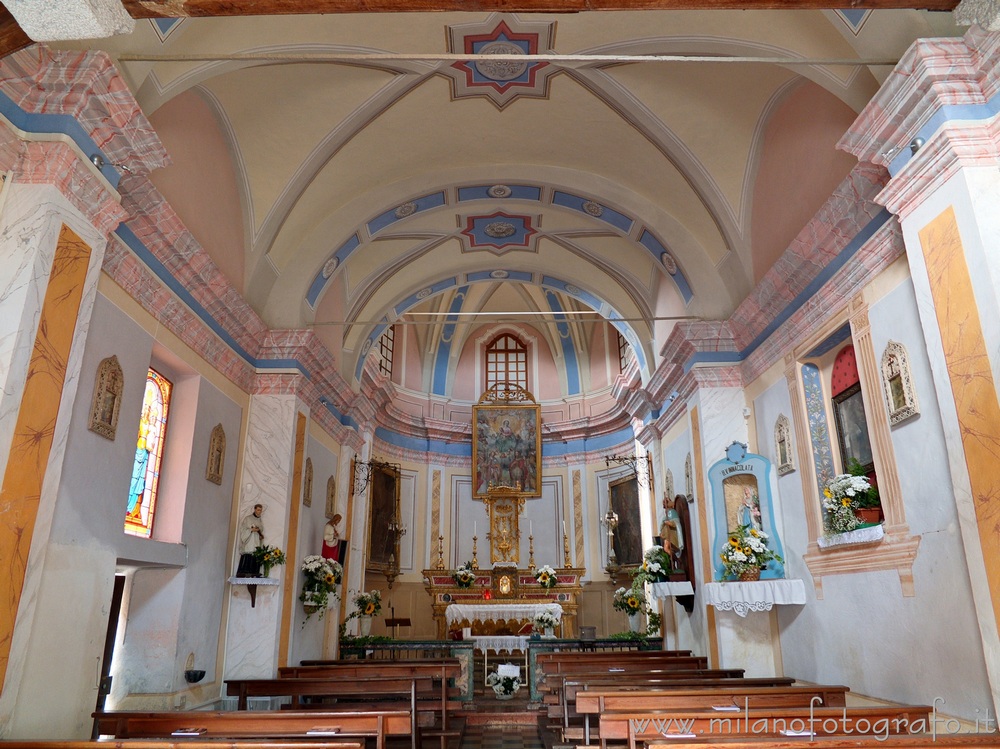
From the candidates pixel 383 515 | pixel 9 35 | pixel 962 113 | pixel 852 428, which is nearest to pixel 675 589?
pixel 852 428

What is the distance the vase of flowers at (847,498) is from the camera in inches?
259

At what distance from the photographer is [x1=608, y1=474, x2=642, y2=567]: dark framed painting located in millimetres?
16797

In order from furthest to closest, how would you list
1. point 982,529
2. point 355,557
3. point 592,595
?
point 592,595
point 355,557
point 982,529

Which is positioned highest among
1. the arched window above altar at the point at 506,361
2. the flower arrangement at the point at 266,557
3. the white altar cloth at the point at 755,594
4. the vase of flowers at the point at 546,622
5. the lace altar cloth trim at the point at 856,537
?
the arched window above altar at the point at 506,361

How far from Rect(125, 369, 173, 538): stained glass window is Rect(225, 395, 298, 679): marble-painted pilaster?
169 centimetres

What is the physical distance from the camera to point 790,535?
28.0ft

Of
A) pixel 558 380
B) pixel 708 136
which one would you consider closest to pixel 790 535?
pixel 708 136

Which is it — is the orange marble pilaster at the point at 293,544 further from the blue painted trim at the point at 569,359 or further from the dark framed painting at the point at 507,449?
the blue painted trim at the point at 569,359

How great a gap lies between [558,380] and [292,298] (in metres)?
10.9

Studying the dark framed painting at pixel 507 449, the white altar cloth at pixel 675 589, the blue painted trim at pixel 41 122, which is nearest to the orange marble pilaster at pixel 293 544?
the white altar cloth at pixel 675 589

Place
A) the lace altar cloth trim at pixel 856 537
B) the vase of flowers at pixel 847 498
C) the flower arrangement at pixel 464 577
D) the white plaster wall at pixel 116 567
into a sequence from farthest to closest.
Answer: the flower arrangement at pixel 464 577 → the vase of flowers at pixel 847 498 → the lace altar cloth trim at pixel 856 537 → the white plaster wall at pixel 116 567

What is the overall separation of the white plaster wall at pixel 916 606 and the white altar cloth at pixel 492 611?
7.71 meters

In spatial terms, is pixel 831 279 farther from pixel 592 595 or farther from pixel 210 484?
pixel 592 595

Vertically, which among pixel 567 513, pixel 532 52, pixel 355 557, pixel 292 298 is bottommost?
pixel 355 557
